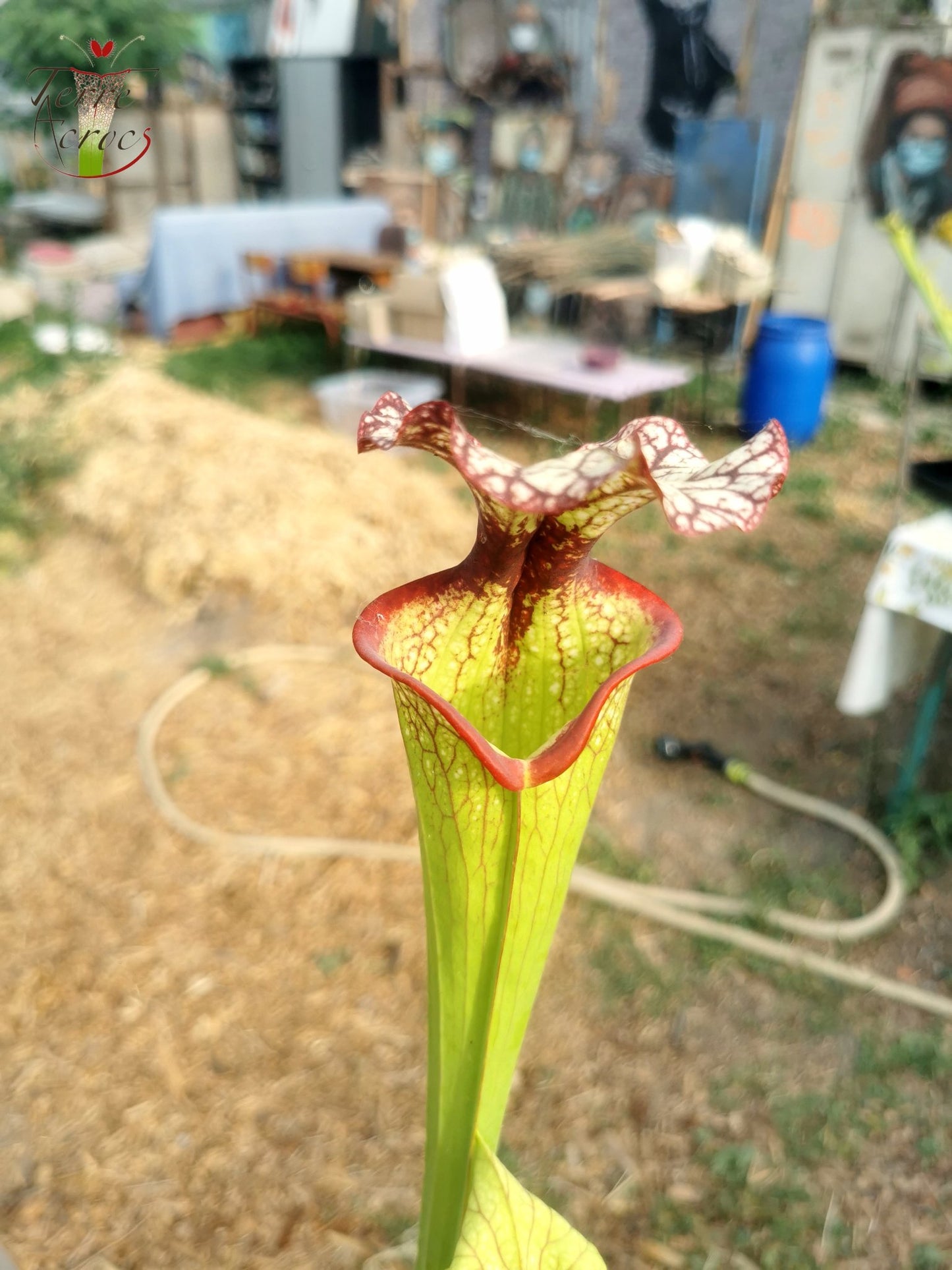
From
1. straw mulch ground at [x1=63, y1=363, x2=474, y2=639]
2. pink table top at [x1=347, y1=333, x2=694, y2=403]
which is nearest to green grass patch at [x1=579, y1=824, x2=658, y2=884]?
straw mulch ground at [x1=63, y1=363, x2=474, y2=639]

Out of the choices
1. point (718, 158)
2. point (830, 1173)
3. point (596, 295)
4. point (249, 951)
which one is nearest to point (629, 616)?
point (830, 1173)

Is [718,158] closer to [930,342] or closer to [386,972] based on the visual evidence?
[930,342]

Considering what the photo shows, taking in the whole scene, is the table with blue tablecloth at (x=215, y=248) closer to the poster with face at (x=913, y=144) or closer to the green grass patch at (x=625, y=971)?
the poster with face at (x=913, y=144)

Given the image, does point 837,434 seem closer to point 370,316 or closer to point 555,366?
point 555,366

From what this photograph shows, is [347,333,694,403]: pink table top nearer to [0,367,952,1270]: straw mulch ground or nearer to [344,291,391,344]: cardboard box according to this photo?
[344,291,391,344]: cardboard box

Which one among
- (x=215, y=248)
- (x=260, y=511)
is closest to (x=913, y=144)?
(x=215, y=248)

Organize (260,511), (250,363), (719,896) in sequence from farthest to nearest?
(250,363)
(260,511)
(719,896)
